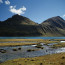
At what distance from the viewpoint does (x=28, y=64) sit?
20.3 m

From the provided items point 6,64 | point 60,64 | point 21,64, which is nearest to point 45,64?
point 60,64

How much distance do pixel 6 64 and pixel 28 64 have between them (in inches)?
196

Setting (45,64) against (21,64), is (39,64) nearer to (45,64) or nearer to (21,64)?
(45,64)

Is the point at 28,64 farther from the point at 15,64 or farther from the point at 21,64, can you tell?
the point at 15,64

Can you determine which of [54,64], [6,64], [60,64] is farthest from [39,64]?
[6,64]

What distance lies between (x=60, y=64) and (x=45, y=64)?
346 cm

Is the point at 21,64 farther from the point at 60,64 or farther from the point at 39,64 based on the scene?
the point at 60,64

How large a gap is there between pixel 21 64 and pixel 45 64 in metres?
5.41

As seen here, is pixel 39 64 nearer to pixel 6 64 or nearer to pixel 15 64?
pixel 15 64

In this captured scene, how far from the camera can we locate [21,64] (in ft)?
66.6

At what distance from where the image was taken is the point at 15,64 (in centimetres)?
2036

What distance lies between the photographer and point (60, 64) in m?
20.7

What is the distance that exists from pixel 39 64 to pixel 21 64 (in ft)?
13.3

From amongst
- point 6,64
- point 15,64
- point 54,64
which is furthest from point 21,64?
point 54,64
